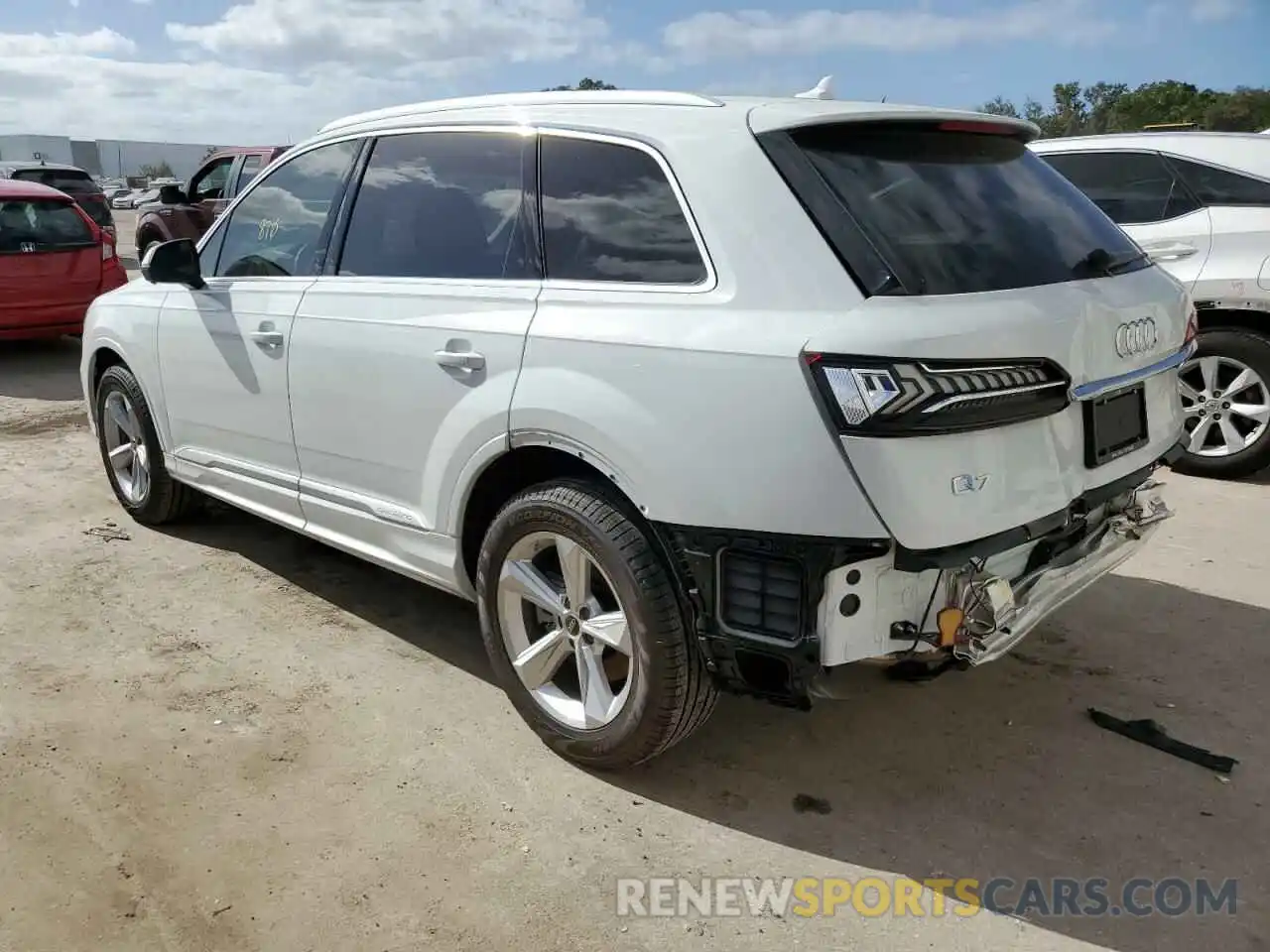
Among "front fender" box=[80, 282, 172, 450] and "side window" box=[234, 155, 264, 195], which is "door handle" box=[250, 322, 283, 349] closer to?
Answer: "front fender" box=[80, 282, 172, 450]

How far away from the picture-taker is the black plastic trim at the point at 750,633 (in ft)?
7.97

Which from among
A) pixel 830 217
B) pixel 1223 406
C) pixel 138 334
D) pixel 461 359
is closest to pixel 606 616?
pixel 461 359

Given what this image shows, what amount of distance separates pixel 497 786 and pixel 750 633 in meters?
1.00

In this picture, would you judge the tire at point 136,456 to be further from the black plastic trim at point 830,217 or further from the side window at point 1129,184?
the side window at point 1129,184

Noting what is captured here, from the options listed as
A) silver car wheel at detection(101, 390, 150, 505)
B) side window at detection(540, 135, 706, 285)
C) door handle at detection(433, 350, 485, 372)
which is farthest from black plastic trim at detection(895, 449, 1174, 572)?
silver car wheel at detection(101, 390, 150, 505)

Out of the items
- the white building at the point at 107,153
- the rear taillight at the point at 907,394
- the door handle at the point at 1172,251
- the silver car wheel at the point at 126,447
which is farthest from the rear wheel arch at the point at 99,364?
the white building at the point at 107,153

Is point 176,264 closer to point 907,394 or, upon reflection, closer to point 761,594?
point 761,594

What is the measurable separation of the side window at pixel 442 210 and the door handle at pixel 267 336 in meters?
0.37

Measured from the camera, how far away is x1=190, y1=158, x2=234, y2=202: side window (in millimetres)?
14039

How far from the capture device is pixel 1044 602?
2.77 m

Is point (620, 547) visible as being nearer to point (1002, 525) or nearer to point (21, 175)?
point (1002, 525)

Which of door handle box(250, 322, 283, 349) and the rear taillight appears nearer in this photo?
the rear taillight

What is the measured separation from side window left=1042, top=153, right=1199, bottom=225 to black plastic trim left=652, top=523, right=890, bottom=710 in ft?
15.6

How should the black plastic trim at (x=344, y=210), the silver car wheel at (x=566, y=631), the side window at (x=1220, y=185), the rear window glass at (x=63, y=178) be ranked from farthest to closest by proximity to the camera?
the rear window glass at (x=63, y=178) → the side window at (x=1220, y=185) → the black plastic trim at (x=344, y=210) → the silver car wheel at (x=566, y=631)
